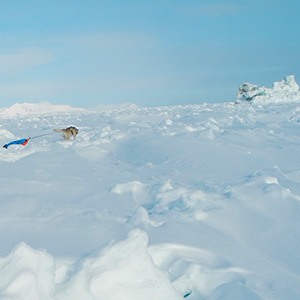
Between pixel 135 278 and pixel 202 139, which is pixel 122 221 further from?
pixel 202 139

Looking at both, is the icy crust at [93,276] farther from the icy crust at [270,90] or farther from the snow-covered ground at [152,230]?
the icy crust at [270,90]

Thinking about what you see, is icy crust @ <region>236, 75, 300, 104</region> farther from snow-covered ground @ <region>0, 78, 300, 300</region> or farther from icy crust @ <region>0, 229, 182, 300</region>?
icy crust @ <region>0, 229, 182, 300</region>

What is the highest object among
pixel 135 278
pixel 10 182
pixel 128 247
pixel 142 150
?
pixel 128 247

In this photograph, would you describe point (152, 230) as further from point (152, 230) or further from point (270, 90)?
point (270, 90)

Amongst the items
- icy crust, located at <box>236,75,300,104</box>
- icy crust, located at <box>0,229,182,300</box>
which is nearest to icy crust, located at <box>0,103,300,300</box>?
icy crust, located at <box>0,229,182,300</box>

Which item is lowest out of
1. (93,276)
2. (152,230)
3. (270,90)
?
(270,90)

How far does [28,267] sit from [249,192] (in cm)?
223

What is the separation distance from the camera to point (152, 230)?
96.9 inches

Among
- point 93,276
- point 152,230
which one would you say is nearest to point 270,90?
point 152,230

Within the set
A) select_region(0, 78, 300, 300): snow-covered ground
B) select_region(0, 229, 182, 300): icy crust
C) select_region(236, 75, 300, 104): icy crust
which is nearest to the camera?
select_region(0, 229, 182, 300): icy crust

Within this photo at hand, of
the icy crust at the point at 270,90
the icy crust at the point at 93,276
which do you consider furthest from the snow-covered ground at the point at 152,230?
the icy crust at the point at 270,90

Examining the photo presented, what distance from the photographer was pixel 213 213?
2.79 m

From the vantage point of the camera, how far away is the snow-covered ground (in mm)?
1562

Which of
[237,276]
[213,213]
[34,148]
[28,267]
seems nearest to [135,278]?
[28,267]
